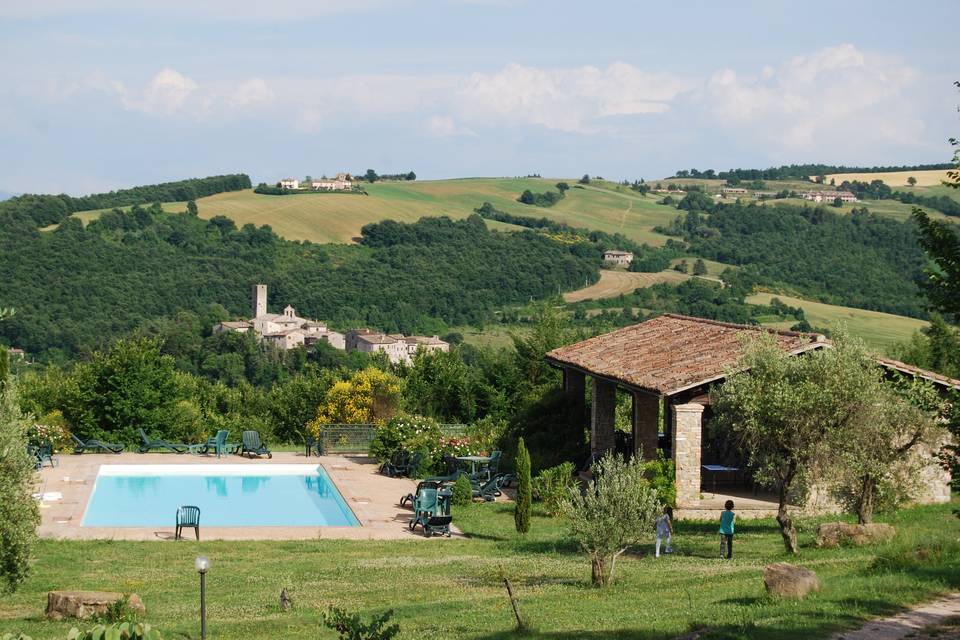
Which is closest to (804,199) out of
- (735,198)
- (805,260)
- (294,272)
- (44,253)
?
(735,198)

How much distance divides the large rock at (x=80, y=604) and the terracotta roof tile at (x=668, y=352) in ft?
32.5

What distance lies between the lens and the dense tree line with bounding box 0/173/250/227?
A: 103 m

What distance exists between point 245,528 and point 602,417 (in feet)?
28.3

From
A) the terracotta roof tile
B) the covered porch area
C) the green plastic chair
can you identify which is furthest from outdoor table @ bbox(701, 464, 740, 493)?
the green plastic chair

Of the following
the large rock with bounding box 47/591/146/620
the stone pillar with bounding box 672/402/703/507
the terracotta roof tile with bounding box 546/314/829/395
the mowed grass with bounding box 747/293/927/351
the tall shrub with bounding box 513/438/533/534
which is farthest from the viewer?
the mowed grass with bounding box 747/293/927/351

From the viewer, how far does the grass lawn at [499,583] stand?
10.1 metres

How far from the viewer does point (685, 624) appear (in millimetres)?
9664

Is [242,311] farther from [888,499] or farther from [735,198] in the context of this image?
[888,499]

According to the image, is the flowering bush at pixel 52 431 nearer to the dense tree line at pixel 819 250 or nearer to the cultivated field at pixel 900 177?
the dense tree line at pixel 819 250

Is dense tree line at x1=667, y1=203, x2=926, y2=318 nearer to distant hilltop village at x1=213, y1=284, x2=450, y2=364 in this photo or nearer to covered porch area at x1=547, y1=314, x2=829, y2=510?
distant hilltop village at x1=213, y1=284, x2=450, y2=364

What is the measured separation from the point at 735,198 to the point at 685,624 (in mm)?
126427

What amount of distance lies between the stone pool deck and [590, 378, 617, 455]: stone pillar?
13.4 feet

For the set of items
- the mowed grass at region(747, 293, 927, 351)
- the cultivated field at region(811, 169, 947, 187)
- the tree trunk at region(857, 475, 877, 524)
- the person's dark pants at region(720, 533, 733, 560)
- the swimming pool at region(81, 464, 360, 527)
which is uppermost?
the cultivated field at region(811, 169, 947, 187)

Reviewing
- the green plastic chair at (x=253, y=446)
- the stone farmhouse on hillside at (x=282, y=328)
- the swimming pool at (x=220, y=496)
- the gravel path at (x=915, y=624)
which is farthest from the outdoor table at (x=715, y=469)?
the stone farmhouse on hillside at (x=282, y=328)
